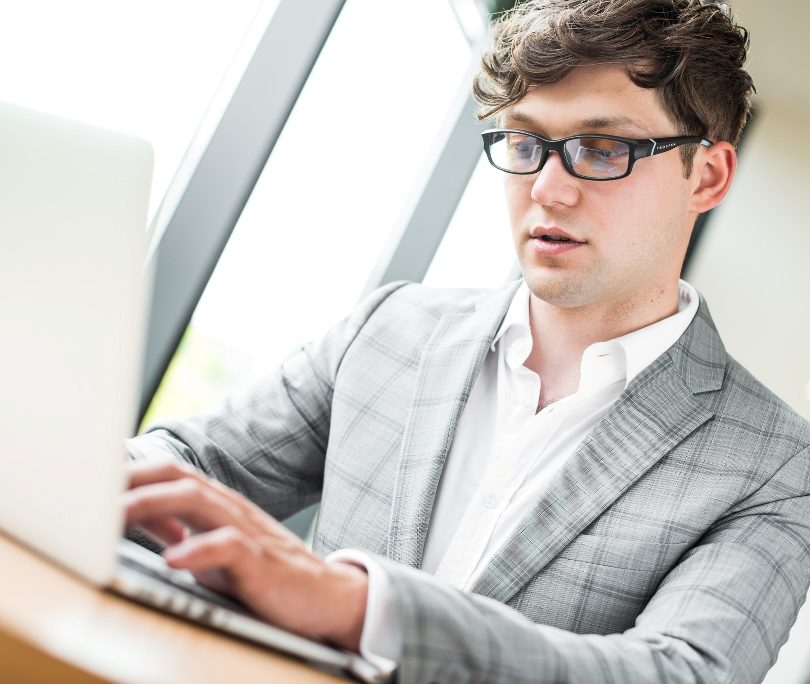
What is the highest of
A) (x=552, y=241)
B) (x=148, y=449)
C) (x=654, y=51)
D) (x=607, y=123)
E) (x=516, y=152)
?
(x=654, y=51)

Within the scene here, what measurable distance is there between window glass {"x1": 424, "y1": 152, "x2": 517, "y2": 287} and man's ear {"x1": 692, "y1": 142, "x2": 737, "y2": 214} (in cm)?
139

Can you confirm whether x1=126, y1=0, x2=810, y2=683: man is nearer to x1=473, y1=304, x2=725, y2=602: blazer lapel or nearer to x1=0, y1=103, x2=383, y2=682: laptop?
x1=473, y1=304, x2=725, y2=602: blazer lapel

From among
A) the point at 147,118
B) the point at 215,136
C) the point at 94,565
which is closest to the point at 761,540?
the point at 94,565

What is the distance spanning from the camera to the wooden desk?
48 centimetres

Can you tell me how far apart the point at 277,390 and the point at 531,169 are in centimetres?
64

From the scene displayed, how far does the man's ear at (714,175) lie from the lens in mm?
1648

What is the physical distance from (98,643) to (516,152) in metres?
1.25

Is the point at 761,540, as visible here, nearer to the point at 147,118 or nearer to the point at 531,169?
the point at 531,169

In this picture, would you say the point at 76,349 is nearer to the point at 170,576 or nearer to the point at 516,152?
the point at 170,576

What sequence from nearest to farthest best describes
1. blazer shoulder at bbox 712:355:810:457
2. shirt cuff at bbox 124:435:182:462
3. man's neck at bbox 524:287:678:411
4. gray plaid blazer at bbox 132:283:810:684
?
gray plaid blazer at bbox 132:283:810:684, shirt cuff at bbox 124:435:182:462, blazer shoulder at bbox 712:355:810:457, man's neck at bbox 524:287:678:411

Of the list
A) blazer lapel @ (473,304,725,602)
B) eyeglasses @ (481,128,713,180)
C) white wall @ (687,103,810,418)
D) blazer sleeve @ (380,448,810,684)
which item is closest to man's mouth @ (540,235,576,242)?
eyeglasses @ (481,128,713,180)

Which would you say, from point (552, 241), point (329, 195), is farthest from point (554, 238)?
point (329, 195)

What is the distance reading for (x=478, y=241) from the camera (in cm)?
347

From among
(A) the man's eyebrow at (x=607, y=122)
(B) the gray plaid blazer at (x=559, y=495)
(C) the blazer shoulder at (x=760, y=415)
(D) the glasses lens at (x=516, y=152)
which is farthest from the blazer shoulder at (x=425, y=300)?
(C) the blazer shoulder at (x=760, y=415)
